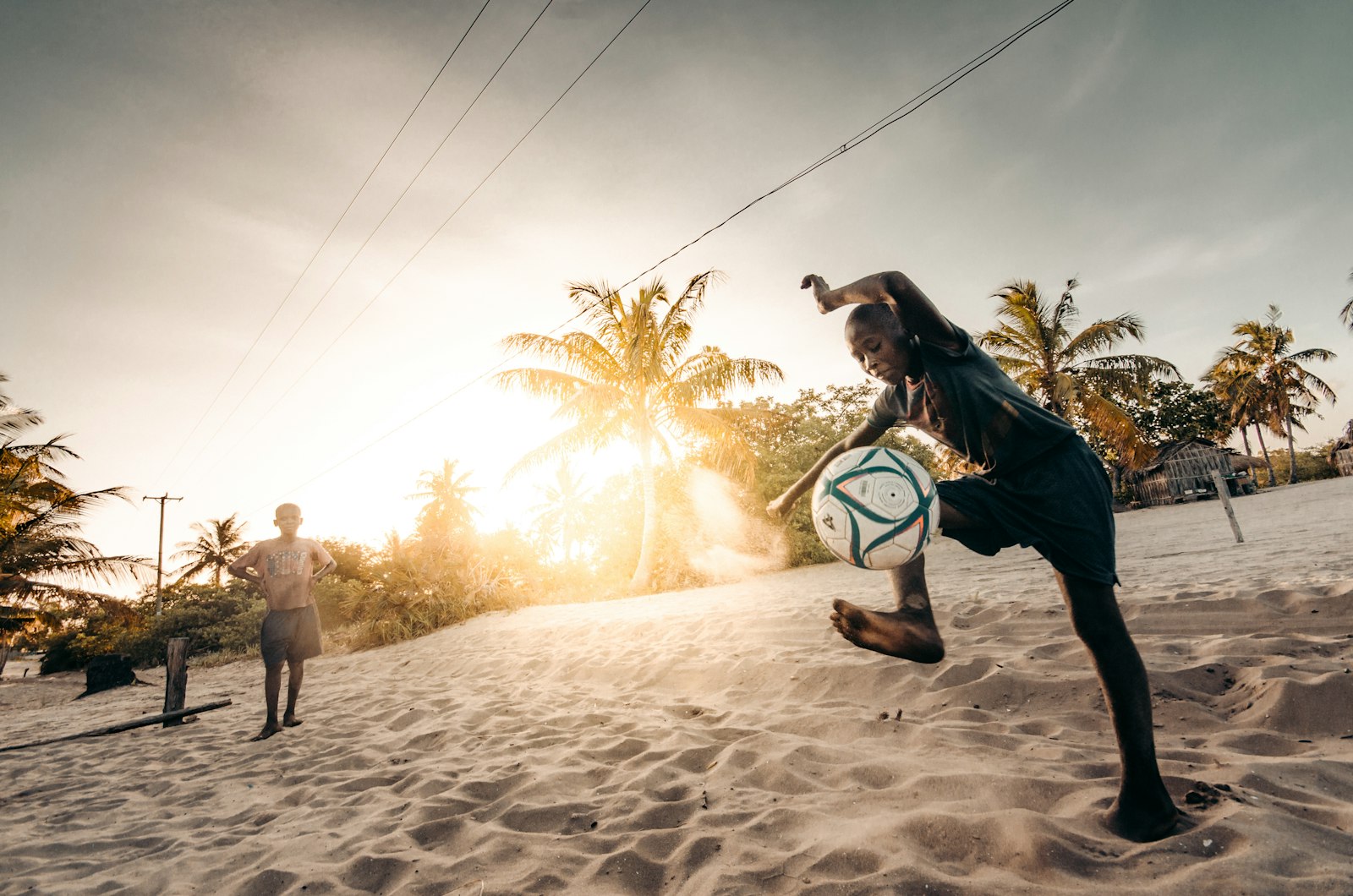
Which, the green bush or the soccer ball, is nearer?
the soccer ball

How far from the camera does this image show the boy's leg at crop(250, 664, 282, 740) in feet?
15.7

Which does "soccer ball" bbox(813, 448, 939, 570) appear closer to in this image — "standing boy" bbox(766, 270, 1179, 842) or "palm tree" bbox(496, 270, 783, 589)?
"standing boy" bbox(766, 270, 1179, 842)

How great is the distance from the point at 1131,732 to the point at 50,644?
32436 mm

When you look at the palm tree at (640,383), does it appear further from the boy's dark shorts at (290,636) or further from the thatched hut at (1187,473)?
the thatched hut at (1187,473)

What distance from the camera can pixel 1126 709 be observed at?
1840 millimetres

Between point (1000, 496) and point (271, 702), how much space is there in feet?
18.6

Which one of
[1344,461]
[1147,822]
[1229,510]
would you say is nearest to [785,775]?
[1147,822]

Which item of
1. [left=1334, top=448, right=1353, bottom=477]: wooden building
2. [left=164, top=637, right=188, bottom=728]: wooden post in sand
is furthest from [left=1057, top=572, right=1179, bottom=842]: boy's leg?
[left=1334, top=448, right=1353, bottom=477]: wooden building

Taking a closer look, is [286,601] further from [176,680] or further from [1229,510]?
[1229,510]

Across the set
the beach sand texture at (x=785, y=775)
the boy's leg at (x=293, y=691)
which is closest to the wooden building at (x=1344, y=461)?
the beach sand texture at (x=785, y=775)

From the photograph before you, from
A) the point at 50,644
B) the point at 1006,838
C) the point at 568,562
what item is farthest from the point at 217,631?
the point at 1006,838

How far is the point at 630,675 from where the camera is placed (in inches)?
194

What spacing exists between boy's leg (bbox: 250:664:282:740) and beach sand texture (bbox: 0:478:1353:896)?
0.14m

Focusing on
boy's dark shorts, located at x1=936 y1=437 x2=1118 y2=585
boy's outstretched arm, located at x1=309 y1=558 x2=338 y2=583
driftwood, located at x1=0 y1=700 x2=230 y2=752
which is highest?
boy's outstretched arm, located at x1=309 y1=558 x2=338 y2=583
